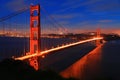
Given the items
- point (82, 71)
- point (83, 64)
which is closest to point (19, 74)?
point (82, 71)

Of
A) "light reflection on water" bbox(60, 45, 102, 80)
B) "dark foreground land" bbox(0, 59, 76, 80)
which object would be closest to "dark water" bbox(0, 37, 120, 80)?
"light reflection on water" bbox(60, 45, 102, 80)

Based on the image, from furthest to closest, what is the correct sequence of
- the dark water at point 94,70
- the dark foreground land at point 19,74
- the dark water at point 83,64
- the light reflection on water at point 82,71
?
1. the dark water at point 83,64
2. the light reflection on water at point 82,71
3. the dark water at point 94,70
4. the dark foreground land at point 19,74

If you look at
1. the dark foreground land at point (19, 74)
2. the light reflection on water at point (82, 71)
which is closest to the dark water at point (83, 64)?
the light reflection on water at point (82, 71)

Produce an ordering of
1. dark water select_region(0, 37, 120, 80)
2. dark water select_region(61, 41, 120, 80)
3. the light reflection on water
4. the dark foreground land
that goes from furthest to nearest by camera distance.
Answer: dark water select_region(0, 37, 120, 80) → the light reflection on water → dark water select_region(61, 41, 120, 80) → the dark foreground land

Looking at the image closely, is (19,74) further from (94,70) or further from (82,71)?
(94,70)

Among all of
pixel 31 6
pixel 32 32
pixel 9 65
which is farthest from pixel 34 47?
pixel 9 65

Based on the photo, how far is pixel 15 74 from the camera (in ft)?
24.4

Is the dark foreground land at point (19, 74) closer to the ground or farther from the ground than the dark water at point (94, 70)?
farther from the ground

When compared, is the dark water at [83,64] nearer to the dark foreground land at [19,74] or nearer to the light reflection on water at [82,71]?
the light reflection on water at [82,71]

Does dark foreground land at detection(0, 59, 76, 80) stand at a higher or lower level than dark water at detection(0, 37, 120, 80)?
higher

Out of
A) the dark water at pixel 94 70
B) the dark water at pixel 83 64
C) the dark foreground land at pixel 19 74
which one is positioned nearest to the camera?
the dark foreground land at pixel 19 74

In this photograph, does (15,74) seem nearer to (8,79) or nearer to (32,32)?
(8,79)

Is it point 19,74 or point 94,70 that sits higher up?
point 19,74

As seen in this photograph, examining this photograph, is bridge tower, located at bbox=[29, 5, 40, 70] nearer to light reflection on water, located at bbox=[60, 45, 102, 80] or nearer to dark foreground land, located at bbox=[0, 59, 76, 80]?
light reflection on water, located at bbox=[60, 45, 102, 80]
